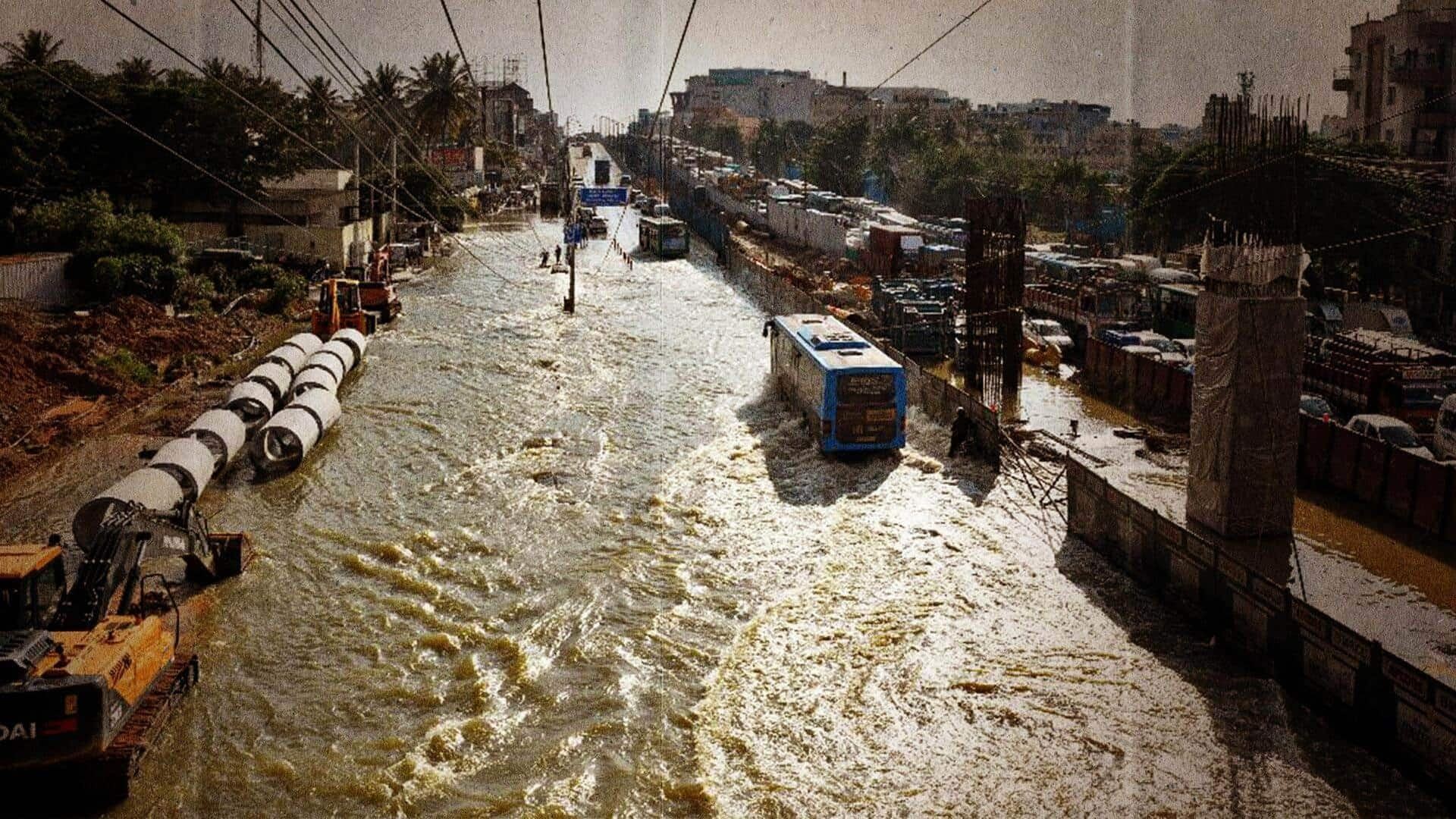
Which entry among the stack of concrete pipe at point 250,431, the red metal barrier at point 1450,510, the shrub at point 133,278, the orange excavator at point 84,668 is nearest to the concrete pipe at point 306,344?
the stack of concrete pipe at point 250,431

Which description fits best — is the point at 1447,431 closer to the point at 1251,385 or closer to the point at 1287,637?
the point at 1251,385

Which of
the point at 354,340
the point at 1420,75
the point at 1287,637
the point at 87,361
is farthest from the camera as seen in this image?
the point at 1420,75

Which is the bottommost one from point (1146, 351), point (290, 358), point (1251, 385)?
point (290, 358)

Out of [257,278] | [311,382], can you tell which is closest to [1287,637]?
[311,382]

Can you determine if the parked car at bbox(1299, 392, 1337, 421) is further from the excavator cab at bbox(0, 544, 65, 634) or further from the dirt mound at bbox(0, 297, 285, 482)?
the dirt mound at bbox(0, 297, 285, 482)

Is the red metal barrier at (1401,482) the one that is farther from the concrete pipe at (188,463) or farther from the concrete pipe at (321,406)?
the concrete pipe at (188,463)

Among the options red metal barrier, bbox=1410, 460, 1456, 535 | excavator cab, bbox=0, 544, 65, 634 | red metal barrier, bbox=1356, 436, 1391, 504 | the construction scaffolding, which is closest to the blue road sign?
the construction scaffolding

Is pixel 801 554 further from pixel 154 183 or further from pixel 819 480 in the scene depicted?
pixel 154 183

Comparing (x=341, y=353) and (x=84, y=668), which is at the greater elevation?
(x=341, y=353)
